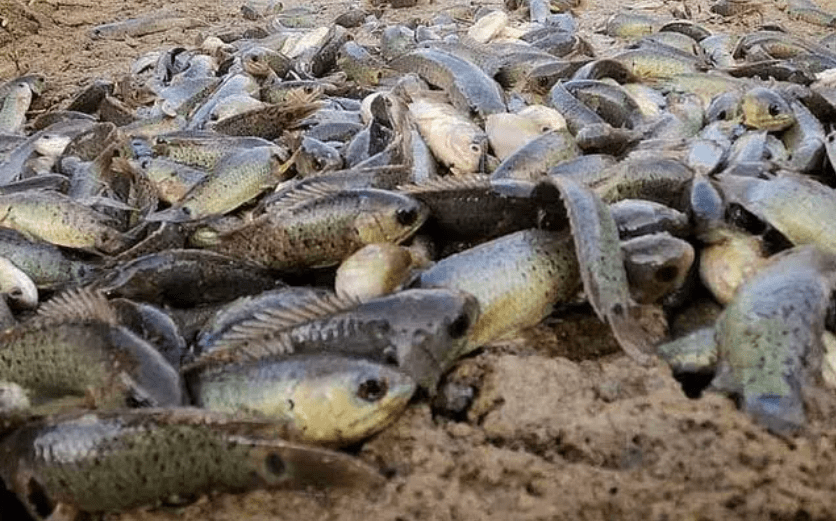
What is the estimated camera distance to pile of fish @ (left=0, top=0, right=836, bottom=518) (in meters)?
2.40

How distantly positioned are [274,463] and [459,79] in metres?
3.07

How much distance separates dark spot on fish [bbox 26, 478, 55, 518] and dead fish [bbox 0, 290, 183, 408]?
0.27m

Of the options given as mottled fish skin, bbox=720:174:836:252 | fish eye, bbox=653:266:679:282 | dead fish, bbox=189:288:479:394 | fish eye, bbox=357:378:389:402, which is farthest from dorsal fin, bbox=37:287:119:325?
mottled fish skin, bbox=720:174:836:252

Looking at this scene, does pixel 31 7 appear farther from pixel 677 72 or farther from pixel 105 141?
pixel 677 72

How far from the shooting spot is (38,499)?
2385 mm

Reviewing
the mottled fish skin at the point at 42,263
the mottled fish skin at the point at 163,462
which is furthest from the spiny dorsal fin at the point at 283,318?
the mottled fish skin at the point at 42,263

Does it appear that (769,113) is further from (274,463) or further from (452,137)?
(274,463)

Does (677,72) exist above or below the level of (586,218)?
→ below

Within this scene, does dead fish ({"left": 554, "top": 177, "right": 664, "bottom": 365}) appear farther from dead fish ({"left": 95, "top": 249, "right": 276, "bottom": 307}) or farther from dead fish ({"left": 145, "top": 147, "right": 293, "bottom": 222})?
dead fish ({"left": 145, "top": 147, "right": 293, "bottom": 222})

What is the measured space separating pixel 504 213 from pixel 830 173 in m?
1.41

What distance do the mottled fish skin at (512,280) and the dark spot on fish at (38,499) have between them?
125 centimetres

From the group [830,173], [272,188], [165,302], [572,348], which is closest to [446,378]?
[572,348]

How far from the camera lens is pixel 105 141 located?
472 centimetres

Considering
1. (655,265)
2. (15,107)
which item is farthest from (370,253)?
Answer: (15,107)
